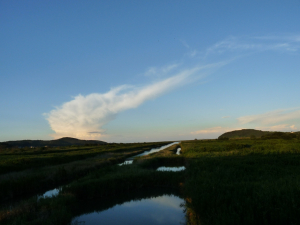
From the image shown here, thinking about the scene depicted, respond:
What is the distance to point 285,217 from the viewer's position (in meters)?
6.05

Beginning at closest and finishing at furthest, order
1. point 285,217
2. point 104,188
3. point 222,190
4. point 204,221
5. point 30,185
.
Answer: point 285,217, point 204,221, point 222,190, point 104,188, point 30,185

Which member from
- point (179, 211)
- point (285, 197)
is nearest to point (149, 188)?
point (179, 211)

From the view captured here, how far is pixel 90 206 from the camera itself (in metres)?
11.9

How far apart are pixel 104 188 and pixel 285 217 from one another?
36.2 feet

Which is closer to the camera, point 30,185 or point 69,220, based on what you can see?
point 69,220

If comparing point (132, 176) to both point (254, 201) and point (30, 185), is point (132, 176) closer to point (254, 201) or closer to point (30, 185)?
point (30, 185)

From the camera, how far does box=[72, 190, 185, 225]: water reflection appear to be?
10.0 metres

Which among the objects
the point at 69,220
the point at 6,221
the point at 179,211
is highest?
the point at 6,221

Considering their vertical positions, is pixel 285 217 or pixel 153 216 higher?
pixel 285 217

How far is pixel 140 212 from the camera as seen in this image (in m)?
11.2

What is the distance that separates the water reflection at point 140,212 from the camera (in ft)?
32.8

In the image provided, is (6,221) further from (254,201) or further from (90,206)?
→ (254,201)

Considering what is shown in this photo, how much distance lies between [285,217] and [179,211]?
20.3 ft

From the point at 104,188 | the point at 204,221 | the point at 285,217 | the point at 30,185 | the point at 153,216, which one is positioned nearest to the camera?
the point at 285,217
